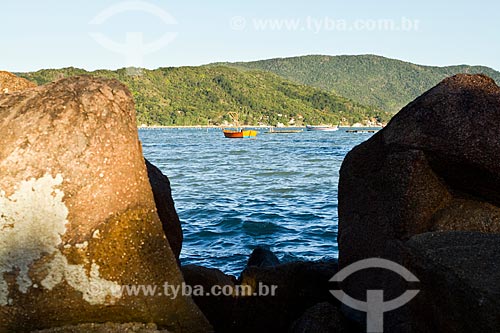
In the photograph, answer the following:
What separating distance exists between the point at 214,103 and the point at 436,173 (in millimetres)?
177557

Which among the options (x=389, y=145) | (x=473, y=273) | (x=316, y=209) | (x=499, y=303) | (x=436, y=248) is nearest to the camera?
(x=499, y=303)

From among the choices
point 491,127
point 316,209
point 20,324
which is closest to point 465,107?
point 491,127

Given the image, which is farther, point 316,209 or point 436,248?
point 316,209

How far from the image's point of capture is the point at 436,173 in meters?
5.36

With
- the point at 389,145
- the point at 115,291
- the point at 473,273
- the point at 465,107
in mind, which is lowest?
the point at 115,291

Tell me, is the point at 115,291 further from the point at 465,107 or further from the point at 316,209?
the point at 316,209

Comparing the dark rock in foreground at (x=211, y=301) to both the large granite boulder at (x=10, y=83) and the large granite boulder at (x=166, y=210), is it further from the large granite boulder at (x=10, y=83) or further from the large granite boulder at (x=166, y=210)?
the large granite boulder at (x=10, y=83)

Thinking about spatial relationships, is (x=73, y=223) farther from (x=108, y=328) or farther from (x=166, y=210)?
(x=166, y=210)

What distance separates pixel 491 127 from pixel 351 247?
6.08ft

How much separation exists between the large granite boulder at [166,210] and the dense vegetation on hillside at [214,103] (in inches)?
6235

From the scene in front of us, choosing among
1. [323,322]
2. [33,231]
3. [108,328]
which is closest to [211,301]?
[323,322]

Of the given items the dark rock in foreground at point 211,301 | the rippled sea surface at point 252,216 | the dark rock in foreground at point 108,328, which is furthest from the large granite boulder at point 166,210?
the rippled sea surface at point 252,216

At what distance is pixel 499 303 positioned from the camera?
3.11 m

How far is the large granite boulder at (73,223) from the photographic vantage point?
3758 mm
